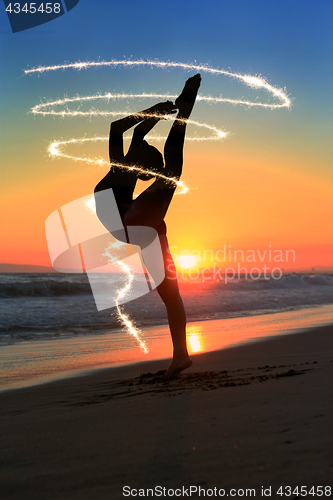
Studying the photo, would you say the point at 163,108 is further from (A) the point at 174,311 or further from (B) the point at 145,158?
(A) the point at 174,311

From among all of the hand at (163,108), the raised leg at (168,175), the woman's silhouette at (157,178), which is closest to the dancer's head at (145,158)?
the woman's silhouette at (157,178)

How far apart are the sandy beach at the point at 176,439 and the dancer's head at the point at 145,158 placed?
7.23 feet

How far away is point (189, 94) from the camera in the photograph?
12.2 ft

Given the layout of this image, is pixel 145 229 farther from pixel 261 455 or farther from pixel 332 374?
pixel 261 455

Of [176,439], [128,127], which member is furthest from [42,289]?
[176,439]

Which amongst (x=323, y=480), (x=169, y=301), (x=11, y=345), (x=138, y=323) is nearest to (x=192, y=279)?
(x=138, y=323)

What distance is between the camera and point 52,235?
5.88m

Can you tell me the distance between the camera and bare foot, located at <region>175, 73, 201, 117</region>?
3.71 m

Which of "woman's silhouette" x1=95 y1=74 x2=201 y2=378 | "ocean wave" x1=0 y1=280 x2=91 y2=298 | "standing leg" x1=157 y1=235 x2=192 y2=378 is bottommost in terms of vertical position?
"ocean wave" x1=0 y1=280 x2=91 y2=298

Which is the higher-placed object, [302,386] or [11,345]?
[302,386]

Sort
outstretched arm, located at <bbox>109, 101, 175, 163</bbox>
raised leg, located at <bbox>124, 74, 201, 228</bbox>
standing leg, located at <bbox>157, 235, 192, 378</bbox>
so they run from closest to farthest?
1. raised leg, located at <bbox>124, 74, 201, 228</bbox>
2. outstretched arm, located at <bbox>109, 101, 175, 163</bbox>
3. standing leg, located at <bbox>157, 235, 192, 378</bbox>

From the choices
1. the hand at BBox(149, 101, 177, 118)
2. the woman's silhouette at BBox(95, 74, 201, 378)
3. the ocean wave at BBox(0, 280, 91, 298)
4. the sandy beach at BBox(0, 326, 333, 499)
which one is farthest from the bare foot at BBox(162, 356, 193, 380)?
the ocean wave at BBox(0, 280, 91, 298)

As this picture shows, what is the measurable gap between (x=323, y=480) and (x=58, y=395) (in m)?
2.91

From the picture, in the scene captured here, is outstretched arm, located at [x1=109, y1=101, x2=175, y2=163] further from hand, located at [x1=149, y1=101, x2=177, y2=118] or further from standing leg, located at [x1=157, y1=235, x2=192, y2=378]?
standing leg, located at [x1=157, y1=235, x2=192, y2=378]
